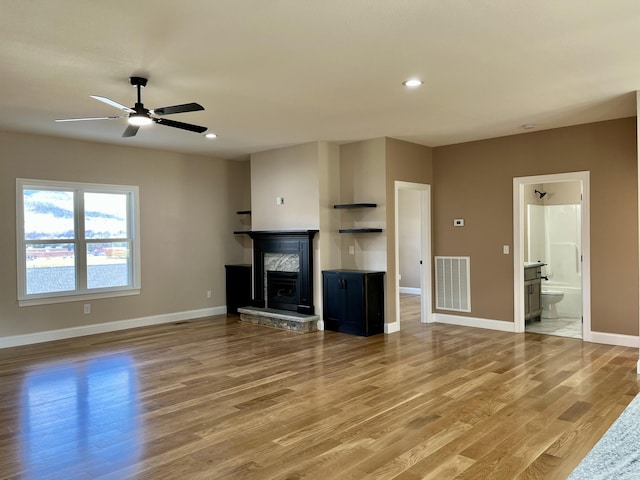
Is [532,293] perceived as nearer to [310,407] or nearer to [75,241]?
[310,407]

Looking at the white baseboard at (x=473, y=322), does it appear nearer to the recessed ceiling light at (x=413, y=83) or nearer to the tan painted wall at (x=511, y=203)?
the tan painted wall at (x=511, y=203)

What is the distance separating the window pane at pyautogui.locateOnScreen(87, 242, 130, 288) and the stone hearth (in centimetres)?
183

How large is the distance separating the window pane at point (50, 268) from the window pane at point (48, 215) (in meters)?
0.16

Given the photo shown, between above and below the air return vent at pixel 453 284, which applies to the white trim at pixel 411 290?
below

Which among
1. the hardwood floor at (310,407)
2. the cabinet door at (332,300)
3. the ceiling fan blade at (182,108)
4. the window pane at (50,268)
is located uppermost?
the ceiling fan blade at (182,108)

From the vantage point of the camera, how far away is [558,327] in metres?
6.66

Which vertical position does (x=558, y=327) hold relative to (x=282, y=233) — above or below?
below

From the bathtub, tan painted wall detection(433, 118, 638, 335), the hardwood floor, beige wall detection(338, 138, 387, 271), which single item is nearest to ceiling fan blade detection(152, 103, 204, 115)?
the hardwood floor

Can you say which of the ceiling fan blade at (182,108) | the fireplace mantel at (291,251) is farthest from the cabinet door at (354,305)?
the ceiling fan blade at (182,108)

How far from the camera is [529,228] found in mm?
8078

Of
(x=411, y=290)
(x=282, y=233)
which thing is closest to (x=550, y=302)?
(x=411, y=290)

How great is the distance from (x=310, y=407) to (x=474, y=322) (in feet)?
12.7

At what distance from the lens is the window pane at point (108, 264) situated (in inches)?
265

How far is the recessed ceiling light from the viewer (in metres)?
4.08
